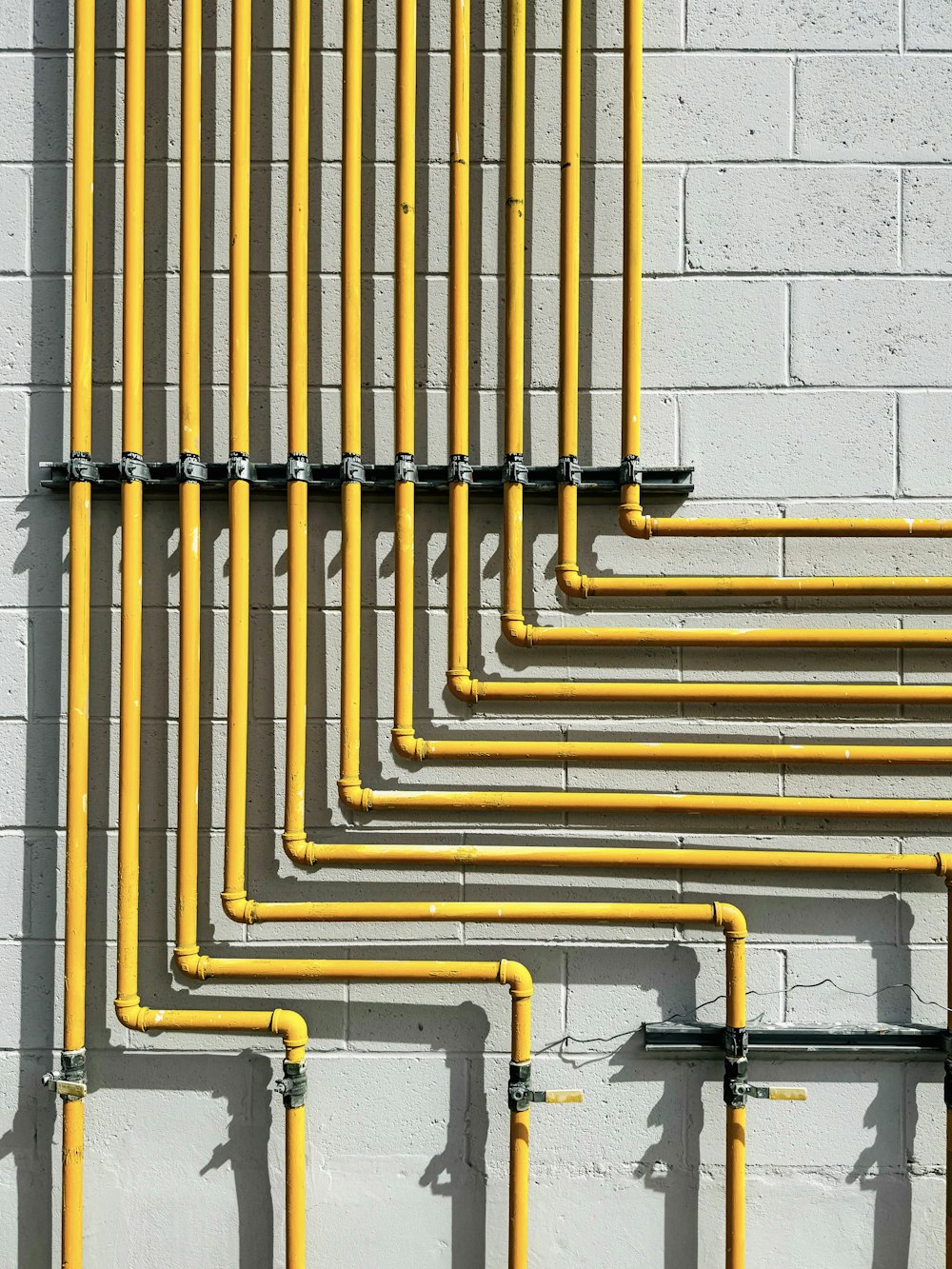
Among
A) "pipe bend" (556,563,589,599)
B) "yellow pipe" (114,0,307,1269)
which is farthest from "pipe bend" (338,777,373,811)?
"pipe bend" (556,563,589,599)

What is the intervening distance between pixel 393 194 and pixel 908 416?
0.89 meters

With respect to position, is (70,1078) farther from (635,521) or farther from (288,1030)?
(635,521)

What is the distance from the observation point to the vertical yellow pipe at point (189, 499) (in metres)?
1.32

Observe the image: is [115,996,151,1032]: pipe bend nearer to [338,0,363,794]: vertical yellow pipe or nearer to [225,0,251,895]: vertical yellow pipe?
[225,0,251,895]: vertical yellow pipe

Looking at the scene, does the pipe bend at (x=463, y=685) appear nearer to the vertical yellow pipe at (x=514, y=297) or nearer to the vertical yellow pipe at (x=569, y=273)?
the vertical yellow pipe at (x=514, y=297)

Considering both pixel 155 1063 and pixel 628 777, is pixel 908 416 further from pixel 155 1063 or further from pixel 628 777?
pixel 155 1063

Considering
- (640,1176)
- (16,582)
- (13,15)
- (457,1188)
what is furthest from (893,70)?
(457,1188)

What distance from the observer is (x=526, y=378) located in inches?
55.8

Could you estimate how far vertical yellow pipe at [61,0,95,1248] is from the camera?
1.34m

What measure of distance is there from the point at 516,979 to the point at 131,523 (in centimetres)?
89

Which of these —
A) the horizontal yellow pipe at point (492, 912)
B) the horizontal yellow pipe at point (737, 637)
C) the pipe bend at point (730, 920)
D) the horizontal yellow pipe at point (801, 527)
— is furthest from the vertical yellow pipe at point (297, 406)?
the pipe bend at point (730, 920)

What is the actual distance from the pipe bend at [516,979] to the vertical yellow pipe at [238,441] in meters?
0.41

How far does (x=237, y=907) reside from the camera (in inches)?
51.8

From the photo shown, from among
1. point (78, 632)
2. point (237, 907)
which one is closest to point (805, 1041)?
point (237, 907)
